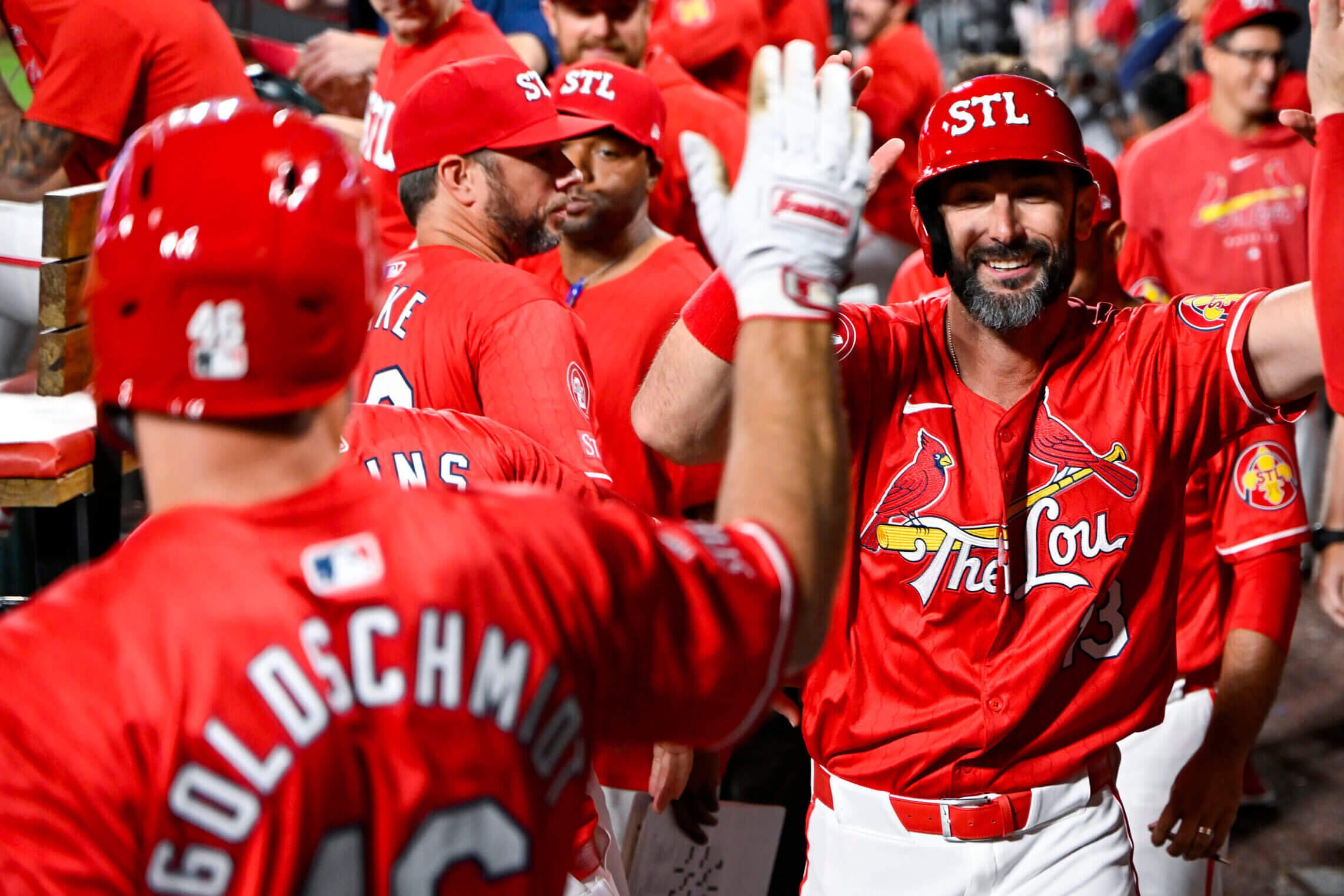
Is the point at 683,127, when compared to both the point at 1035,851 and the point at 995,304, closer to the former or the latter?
the point at 995,304

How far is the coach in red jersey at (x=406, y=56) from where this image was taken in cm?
471

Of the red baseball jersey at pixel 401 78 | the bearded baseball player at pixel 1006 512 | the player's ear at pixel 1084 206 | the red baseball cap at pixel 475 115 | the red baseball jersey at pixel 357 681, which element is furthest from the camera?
the red baseball jersey at pixel 401 78

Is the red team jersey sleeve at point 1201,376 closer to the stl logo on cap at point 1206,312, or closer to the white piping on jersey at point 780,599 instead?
the stl logo on cap at point 1206,312

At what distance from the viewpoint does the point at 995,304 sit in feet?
8.52

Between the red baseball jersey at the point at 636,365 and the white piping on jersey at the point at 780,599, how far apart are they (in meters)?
2.42

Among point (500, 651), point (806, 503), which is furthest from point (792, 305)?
point (500, 651)

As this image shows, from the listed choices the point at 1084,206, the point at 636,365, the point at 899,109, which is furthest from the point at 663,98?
the point at 1084,206

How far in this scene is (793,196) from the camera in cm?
136

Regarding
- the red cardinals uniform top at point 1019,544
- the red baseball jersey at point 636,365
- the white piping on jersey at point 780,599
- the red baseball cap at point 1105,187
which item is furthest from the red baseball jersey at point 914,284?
the white piping on jersey at point 780,599

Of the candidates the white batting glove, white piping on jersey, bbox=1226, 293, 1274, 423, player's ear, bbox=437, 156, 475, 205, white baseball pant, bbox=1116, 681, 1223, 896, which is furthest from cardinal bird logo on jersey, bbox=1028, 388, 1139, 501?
player's ear, bbox=437, 156, 475, 205

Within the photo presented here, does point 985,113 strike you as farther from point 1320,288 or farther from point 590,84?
point 590,84

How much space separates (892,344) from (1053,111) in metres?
0.54

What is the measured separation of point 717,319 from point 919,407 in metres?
0.45

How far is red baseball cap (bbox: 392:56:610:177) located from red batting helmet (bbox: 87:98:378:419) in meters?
2.22
